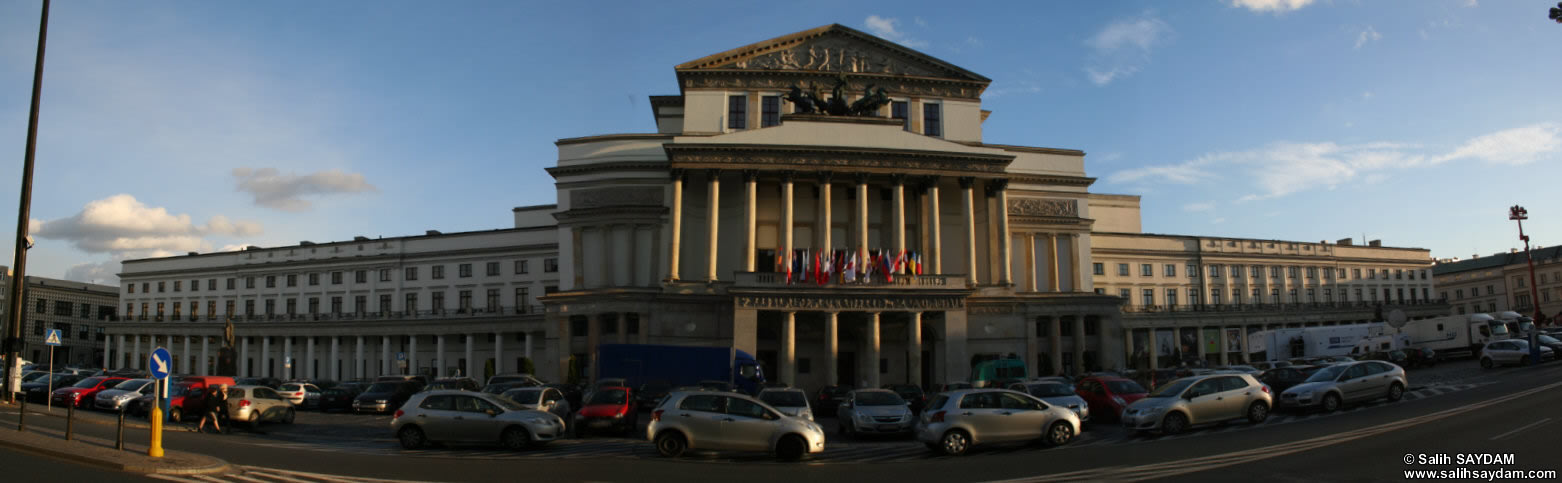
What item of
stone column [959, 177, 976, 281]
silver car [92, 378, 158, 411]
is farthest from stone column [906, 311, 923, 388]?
silver car [92, 378, 158, 411]

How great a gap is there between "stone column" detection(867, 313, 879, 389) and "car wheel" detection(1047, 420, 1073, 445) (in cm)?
2708

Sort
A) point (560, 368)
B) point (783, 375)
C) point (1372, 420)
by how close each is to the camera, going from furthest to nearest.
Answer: point (560, 368)
point (783, 375)
point (1372, 420)

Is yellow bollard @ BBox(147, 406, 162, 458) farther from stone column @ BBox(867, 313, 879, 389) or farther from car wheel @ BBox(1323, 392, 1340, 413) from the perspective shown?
stone column @ BBox(867, 313, 879, 389)

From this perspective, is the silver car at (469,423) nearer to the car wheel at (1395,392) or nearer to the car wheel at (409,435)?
the car wheel at (409,435)

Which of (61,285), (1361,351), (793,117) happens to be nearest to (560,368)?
(793,117)

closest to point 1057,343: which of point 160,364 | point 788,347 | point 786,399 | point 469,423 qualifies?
point 788,347

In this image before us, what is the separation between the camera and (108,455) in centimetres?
1778

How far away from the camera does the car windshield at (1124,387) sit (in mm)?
28547

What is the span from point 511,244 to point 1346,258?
75910 millimetres

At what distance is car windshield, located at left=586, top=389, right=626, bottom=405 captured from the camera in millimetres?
27000

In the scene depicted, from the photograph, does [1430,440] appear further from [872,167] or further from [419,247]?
[419,247]

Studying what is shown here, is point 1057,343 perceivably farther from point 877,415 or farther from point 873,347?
point 877,415

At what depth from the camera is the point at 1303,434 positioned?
65.3 ft

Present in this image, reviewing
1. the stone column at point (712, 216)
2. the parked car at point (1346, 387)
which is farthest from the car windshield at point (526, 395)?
the stone column at point (712, 216)
